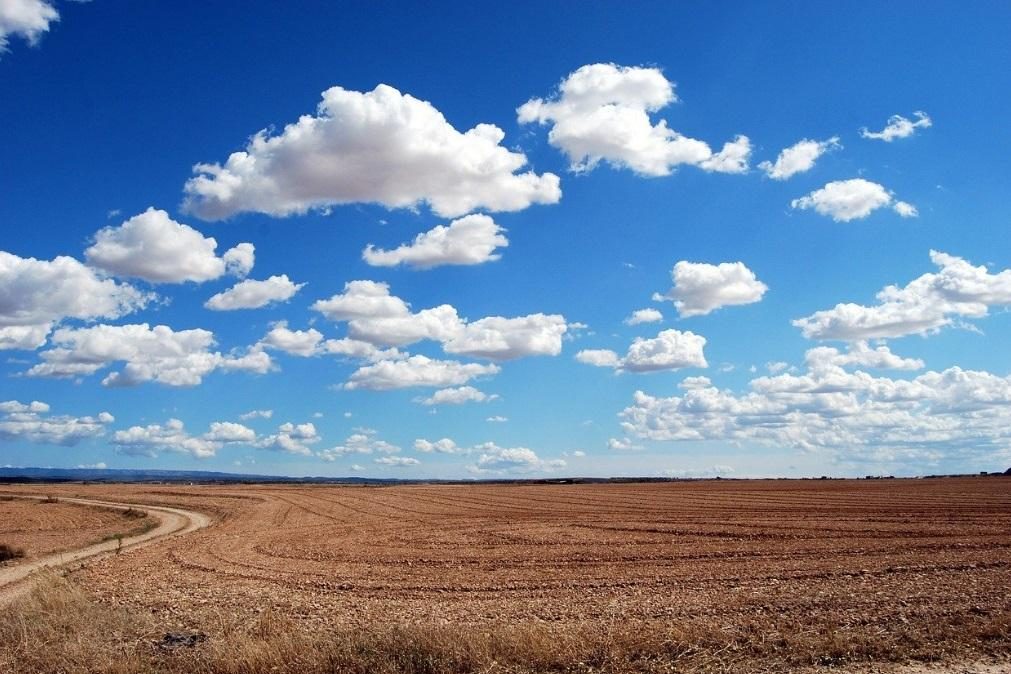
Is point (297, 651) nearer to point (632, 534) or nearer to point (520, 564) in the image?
point (520, 564)

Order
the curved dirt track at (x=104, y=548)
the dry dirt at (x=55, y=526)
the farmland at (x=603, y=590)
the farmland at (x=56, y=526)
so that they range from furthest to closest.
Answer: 1. the farmland at (x=56, y=526)
2. the dry dirt at (x=55, y=526)
3. the curved dirt track at (x=104, y=548)
4. the farmland at (x=603, y=590)

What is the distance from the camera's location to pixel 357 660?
12797 millimetres

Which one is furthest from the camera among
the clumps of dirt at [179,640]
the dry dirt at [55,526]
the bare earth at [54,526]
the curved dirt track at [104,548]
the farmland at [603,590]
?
the bare earth at [54,526]

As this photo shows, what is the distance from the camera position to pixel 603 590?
813 inches

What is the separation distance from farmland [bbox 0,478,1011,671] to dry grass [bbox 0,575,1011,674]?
0.05 m

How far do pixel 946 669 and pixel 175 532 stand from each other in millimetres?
41938

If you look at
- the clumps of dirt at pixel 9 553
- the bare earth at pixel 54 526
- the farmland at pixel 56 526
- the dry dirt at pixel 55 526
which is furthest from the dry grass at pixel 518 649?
the farmland at pixel 56 526

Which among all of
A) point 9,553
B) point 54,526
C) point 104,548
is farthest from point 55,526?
point 9,553

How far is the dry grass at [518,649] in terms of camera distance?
12.2m

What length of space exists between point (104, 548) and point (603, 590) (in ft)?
84.0

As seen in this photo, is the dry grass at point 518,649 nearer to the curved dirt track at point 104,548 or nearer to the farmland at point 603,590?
the farmland at point 603,590

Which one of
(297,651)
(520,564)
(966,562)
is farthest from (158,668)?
(966,562)

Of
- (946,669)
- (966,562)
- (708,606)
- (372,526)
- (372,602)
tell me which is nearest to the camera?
(946,669)

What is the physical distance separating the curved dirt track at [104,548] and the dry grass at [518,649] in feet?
33.3
